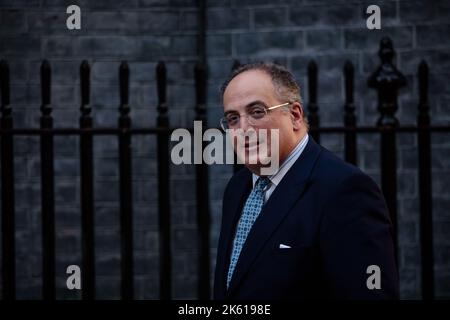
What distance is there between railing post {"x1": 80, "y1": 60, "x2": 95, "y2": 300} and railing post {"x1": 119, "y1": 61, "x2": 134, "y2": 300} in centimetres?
18

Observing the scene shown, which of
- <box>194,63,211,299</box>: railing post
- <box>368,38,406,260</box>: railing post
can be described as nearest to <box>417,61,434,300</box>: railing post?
<box>368,38,406,260</box>: railing post

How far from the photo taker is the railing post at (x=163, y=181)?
4.26 metres

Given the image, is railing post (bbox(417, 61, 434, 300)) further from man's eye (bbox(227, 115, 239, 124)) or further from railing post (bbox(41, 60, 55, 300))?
railing post (bbox(41, 60, 55, 300))

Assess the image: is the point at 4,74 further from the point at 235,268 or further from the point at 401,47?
the point at 401,47

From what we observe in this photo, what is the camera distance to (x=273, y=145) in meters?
2.48

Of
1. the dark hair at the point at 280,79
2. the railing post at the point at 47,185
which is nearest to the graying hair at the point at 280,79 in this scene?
the dark hair at the point at 280,79

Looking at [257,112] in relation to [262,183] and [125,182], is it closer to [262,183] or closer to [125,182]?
[262,183]

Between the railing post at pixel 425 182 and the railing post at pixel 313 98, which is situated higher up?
the railing post at pixel 313 98

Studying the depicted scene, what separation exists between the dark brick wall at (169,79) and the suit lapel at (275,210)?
3.30 meters

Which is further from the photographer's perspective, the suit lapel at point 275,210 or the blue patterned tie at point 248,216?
the blue patterned tie at point 248,216

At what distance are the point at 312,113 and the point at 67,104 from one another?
92.9 inches

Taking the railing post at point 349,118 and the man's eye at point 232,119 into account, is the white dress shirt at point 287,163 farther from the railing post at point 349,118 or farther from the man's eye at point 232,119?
the railing post at point 349,118

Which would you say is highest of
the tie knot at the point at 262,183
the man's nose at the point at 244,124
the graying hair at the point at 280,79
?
the graying hair at the point at 280,79
